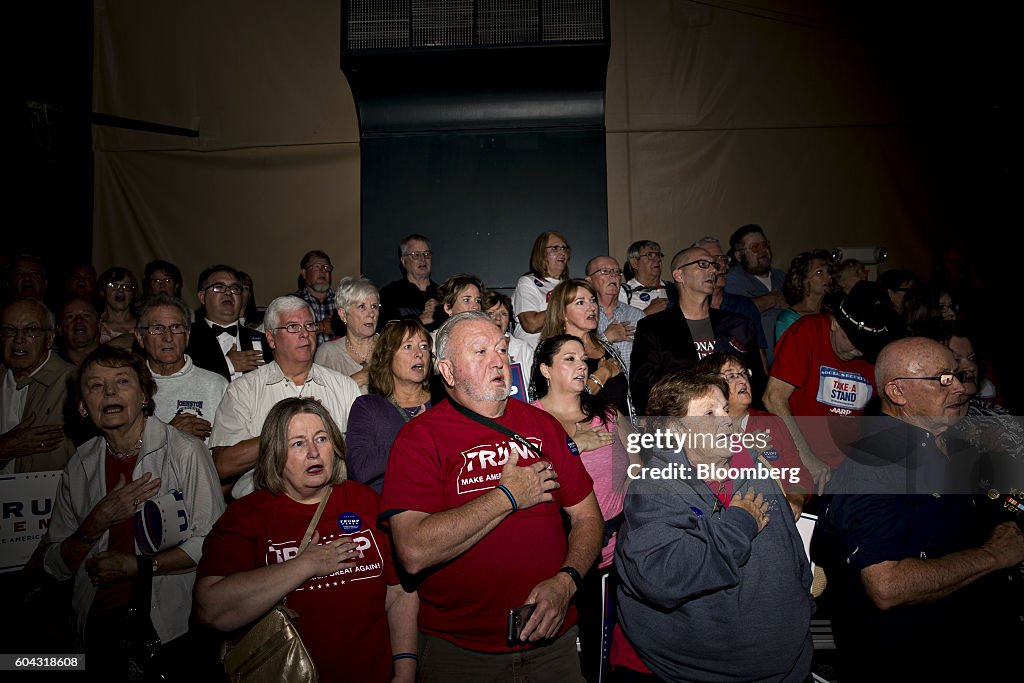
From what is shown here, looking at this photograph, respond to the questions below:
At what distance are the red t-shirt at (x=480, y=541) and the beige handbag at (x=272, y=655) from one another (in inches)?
16.0

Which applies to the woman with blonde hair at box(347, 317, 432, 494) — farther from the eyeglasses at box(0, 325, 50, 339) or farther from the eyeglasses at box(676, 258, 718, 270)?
the eyeglasses at box(0, 325, 50, 339)

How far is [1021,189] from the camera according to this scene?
256 inches

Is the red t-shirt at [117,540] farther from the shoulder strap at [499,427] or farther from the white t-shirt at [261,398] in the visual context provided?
the shoulder strap at [499,427]

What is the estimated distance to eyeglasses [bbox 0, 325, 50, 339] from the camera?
3.54 metres

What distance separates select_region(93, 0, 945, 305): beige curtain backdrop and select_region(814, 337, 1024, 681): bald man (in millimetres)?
4627

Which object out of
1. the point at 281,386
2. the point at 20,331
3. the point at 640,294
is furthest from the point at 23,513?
the point at 640,294

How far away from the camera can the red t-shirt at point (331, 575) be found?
2.20 m

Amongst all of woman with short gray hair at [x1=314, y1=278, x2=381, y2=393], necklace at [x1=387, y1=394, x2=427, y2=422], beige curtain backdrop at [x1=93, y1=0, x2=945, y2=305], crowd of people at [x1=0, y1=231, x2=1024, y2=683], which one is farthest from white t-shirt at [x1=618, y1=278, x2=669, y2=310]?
necklace at [x1=387, y1=394, x2=427, y2=422]

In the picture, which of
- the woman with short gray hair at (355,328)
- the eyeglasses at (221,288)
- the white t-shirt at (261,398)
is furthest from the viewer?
the eyeglasses at (221,288)

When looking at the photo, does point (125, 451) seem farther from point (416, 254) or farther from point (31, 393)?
point (416, 254)

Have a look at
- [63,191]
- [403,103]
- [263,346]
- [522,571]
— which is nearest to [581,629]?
[522,571]

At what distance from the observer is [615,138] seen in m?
6.84

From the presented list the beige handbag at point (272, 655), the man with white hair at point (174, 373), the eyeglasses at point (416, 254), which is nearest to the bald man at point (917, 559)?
the beige handbag at point (272, 655)

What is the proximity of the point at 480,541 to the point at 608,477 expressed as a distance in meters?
0.94
